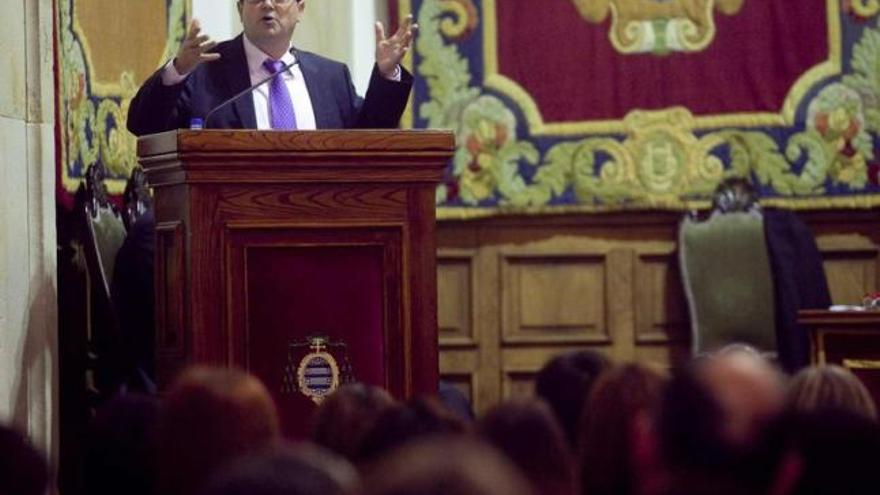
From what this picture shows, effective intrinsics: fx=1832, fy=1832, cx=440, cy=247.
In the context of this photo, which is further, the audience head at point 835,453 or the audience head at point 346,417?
the audience head at point 346,417

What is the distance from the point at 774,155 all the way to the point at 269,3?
3.34 m

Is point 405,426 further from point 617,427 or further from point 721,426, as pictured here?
point 721,426

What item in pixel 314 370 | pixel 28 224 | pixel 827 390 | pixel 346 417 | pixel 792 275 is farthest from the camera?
pixel 792 275

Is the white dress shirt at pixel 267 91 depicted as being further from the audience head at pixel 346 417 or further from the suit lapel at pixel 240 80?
the audience head at pixel 346 417

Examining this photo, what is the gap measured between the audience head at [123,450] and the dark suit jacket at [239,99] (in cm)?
273

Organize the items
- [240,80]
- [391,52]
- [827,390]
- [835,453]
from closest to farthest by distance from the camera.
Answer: [835,453], [827,390], [391,52], [240,80]

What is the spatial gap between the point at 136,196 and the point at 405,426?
4.49 m

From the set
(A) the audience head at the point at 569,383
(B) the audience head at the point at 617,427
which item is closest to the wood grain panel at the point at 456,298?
(A) the audience head at the point at 569,383

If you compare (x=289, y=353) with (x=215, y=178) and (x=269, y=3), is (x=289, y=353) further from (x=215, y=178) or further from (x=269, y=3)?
(x=269, y=3)

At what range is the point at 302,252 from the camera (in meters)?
4.71

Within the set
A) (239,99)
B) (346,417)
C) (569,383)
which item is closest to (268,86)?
(239,99)

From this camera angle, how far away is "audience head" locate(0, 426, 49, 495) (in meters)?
2.04

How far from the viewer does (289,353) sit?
183 inches

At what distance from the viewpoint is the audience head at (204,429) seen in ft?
6.97
